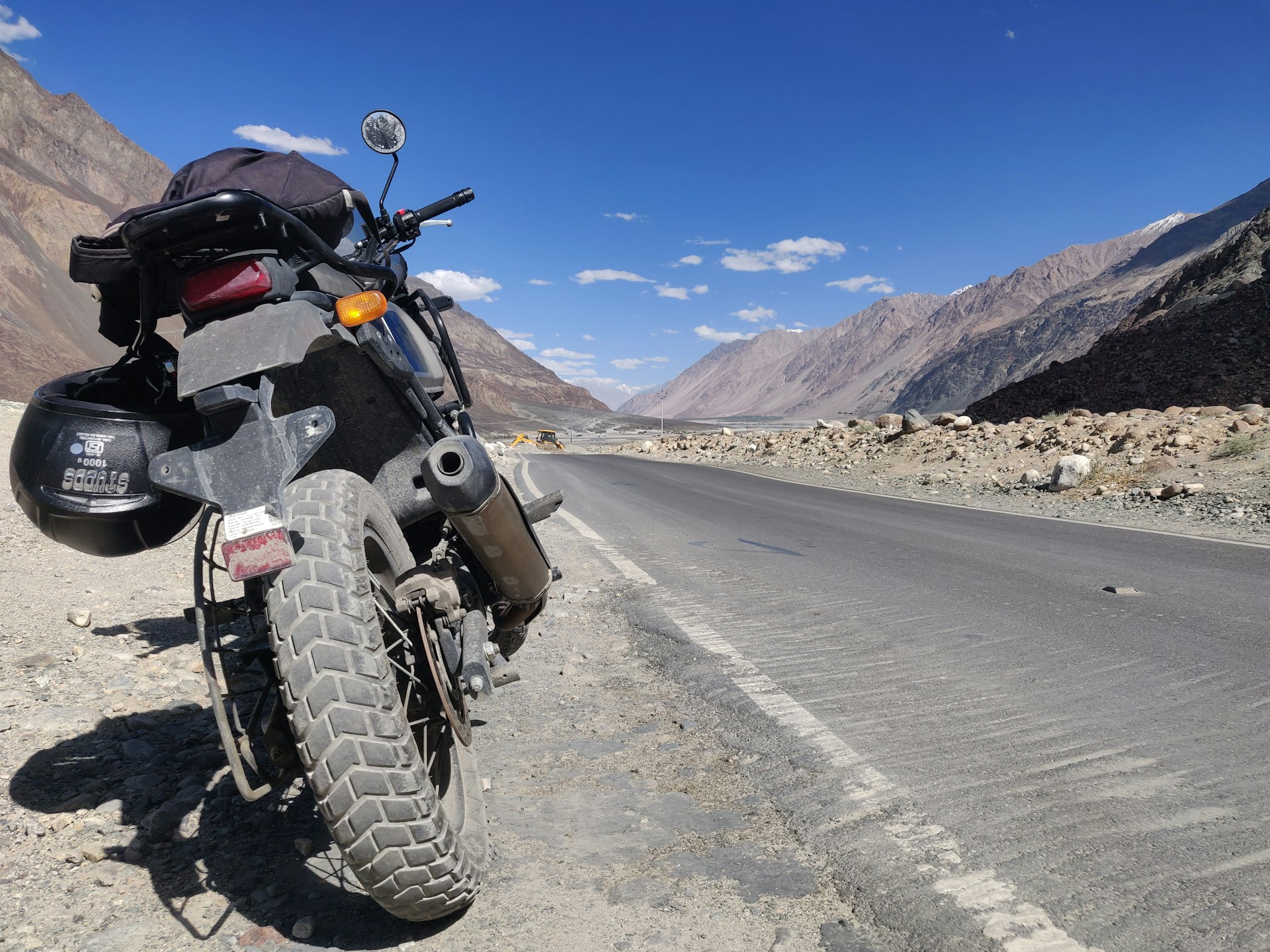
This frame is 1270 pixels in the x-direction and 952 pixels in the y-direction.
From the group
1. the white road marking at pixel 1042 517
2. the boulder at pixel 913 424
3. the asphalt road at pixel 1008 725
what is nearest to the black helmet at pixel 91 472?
the asphalt road at pixel 1008 725

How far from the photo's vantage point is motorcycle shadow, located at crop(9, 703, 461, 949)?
204 cm

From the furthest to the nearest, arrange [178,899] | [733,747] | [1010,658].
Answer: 1. [1010,658]
2. [733,747]
3. [178,899]

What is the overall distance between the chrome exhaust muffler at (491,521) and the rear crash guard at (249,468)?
1.30 ft

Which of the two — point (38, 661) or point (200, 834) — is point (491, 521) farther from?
point (38, 661)

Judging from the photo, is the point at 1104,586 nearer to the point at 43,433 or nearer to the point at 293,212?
the point at 293,212

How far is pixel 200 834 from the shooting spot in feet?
7.89

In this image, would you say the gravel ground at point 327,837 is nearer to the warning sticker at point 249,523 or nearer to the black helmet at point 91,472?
the black helmet at point 91,472

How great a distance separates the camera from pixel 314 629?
1768 mm

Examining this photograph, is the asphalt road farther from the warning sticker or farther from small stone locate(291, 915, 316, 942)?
the warning sticker

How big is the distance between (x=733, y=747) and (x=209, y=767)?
75.4 inches

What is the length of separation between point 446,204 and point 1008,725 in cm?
347

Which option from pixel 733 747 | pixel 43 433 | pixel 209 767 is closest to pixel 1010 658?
pixel 733 747

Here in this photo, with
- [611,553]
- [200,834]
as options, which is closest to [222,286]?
[200,834]

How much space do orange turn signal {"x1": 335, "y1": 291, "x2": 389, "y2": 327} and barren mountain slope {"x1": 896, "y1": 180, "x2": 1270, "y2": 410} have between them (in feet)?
420
